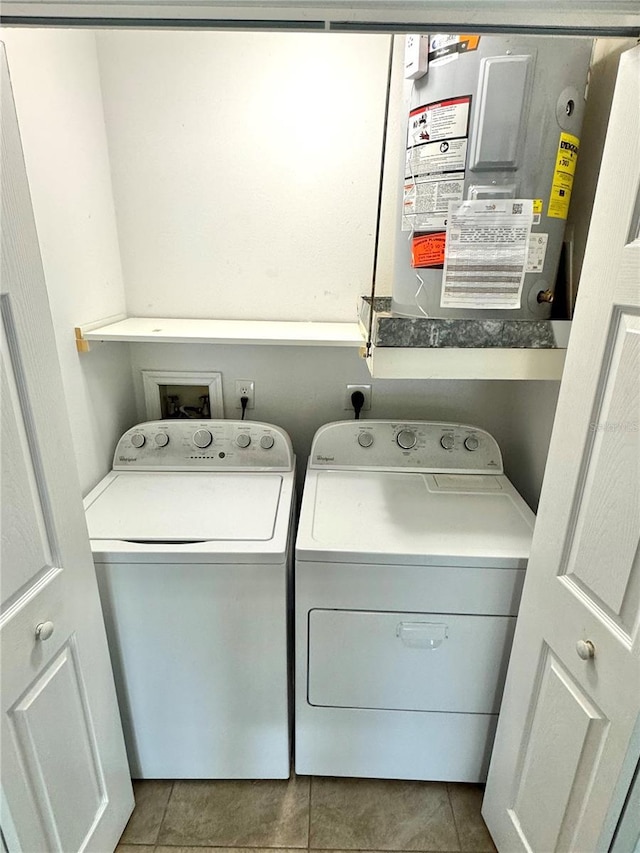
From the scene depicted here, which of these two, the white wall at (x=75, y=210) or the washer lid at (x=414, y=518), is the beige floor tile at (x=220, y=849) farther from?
the white wall at (x=75, y=210)

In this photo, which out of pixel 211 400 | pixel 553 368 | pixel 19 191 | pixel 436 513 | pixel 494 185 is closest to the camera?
pixel 19 191

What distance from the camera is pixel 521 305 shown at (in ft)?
3.68

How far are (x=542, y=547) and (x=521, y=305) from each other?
0.58 metres

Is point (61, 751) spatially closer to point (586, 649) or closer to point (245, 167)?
point (586, 649)

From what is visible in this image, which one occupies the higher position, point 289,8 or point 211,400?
point 289,8

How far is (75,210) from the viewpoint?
4.65ft

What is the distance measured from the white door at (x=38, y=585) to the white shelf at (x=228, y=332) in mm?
565

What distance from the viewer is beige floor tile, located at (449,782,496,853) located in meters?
1.38

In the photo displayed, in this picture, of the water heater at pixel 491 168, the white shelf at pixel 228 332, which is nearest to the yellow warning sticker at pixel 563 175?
the water heater at pixel 491 168

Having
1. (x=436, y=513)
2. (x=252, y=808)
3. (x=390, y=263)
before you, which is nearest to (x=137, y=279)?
(x=390, y=263)

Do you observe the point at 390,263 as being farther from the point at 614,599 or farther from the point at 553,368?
the point at 614,599

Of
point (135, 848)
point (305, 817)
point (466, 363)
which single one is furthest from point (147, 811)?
point (466, 363)

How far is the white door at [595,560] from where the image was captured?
80cm

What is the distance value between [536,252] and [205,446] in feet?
4.05
